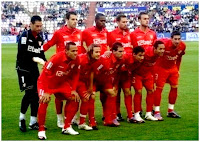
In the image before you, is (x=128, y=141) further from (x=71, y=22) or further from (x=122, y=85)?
(x=71, y=22)

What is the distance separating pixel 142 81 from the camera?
387 inches

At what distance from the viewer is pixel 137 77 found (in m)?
9.70

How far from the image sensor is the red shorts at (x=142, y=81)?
9680mm

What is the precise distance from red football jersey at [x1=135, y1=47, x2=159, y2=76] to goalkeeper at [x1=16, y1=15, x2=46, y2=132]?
2129 mm

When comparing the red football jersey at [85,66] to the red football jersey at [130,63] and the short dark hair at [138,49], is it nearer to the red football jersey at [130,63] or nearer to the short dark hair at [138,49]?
the red football jersey at [130,63]

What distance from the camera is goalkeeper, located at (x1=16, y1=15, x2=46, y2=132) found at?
870 cm

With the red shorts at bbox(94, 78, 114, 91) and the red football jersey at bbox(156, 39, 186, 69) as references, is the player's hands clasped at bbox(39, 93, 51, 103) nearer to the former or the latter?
the red shorts at bbox(94, 78, 114, 91)

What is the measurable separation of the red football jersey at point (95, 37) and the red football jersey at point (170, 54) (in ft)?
4.29

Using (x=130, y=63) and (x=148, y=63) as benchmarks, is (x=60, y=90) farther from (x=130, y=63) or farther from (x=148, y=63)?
(x=148, y=63)

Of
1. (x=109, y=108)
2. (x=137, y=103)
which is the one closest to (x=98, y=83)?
(x=109, y=108)

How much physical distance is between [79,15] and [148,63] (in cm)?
3650

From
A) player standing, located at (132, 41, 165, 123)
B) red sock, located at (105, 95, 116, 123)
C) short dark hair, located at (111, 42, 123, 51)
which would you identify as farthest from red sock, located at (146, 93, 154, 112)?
short dark hair, located at (111, 42, 123, 51)

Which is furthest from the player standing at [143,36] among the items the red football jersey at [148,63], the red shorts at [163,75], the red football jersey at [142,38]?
the red shorts at [163,75]

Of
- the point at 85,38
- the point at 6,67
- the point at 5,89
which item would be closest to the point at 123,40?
the point at 85,38
